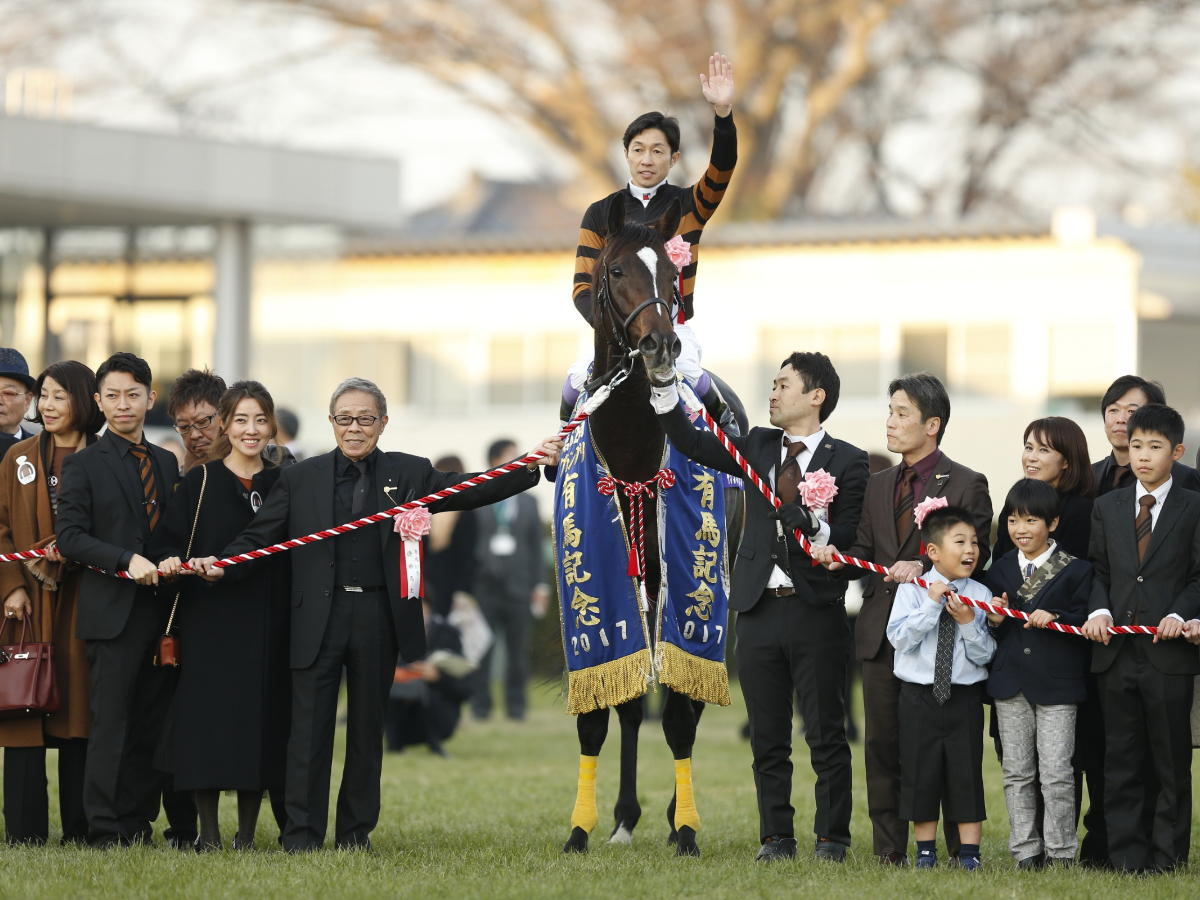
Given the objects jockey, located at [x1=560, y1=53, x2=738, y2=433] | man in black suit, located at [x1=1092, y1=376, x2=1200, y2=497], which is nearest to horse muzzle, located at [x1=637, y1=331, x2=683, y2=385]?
jockey, located at [x1=560, y1=53, x2=738, y2=433]

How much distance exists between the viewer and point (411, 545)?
6707mm

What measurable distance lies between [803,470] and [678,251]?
1063mm

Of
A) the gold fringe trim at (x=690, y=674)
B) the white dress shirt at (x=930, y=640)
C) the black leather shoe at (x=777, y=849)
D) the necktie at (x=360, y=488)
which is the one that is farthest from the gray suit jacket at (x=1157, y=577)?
the necktie at (x=360, y=488)

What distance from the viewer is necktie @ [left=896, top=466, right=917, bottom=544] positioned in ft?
21.4

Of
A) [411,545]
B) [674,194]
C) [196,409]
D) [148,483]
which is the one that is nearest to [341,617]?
[411,545]

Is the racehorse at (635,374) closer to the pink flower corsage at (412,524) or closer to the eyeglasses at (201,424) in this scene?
the pink flower corsage at (412,524)

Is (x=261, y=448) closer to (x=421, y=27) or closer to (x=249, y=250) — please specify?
(x=249, y=250)

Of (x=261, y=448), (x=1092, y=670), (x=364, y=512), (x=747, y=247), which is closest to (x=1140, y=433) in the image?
(x=1092, y=670)

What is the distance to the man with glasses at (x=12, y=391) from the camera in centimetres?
742

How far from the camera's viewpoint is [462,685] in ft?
38.2

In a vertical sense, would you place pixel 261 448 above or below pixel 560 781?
above

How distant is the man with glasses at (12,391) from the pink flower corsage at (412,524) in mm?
2030

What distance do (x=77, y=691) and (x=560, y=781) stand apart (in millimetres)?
3787

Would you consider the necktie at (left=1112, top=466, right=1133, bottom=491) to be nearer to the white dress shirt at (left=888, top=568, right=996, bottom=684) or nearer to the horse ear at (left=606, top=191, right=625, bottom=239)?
the white dress shirt at (left=888, top=568, right=996, bottom=684)
